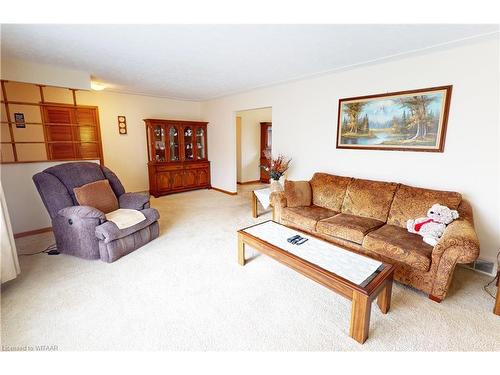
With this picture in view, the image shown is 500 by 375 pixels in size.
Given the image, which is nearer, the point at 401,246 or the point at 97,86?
the point at 401,246

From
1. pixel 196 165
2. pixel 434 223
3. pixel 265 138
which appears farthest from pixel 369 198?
pixel 265 138

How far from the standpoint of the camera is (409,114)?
276 cm

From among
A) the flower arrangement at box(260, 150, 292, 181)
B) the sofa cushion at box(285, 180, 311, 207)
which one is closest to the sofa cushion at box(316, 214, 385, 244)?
the sofa cushion at box(285, 180, 311, 207)

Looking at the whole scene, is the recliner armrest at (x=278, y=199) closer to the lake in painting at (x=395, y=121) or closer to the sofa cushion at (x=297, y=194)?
the sofa cushion at (x=297, y=194)

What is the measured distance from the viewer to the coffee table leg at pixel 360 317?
59.2 inches

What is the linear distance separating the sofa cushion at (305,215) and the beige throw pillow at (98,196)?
7.28 feet

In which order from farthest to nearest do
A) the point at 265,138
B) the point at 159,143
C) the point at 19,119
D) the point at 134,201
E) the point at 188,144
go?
the point at 265,138, the point at 188,144, the point at 159,143, the point at 19,119, the point at 134,201

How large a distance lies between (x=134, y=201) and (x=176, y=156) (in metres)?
2.67

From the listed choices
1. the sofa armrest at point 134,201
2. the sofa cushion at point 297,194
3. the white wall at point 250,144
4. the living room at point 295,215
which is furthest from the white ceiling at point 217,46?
the white wall at point 250,144

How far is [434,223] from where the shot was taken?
2.18 metres

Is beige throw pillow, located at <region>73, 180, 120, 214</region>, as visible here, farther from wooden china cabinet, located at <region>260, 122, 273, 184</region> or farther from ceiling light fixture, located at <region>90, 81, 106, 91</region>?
wooden china cabinet, located at <region>260, 122, 273, 184</region>

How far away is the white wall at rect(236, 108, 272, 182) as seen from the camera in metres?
6.66

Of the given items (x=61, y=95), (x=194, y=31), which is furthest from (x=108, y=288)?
(x=61, y=95)

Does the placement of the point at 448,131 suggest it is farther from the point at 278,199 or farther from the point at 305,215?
the point at 278,199
